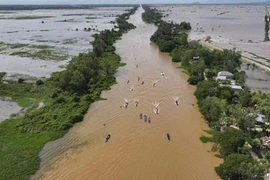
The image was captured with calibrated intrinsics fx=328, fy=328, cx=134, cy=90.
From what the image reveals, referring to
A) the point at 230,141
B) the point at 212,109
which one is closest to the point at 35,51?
the point at 212,109

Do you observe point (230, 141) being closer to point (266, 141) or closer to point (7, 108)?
point (266, 141)

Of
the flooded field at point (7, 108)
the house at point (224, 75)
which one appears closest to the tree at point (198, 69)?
the house at point (224, 75)

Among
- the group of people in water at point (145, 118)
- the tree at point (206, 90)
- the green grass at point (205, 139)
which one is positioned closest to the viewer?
the green grass at point (205, 139)

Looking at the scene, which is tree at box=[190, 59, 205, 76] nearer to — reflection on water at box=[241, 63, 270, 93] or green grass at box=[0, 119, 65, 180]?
reflection on water at box=[241, 63, 270, 93]

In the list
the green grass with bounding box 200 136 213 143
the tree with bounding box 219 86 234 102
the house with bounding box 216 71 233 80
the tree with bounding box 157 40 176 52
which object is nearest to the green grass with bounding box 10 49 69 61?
the tree with bounding box 157 40 176 52

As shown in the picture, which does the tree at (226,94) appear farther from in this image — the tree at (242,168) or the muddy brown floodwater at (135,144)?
the tree at (242,168)

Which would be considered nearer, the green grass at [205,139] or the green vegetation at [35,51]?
the green grass at [205,139]

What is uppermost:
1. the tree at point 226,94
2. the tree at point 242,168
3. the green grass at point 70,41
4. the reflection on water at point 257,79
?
the green grass at point 70,41
